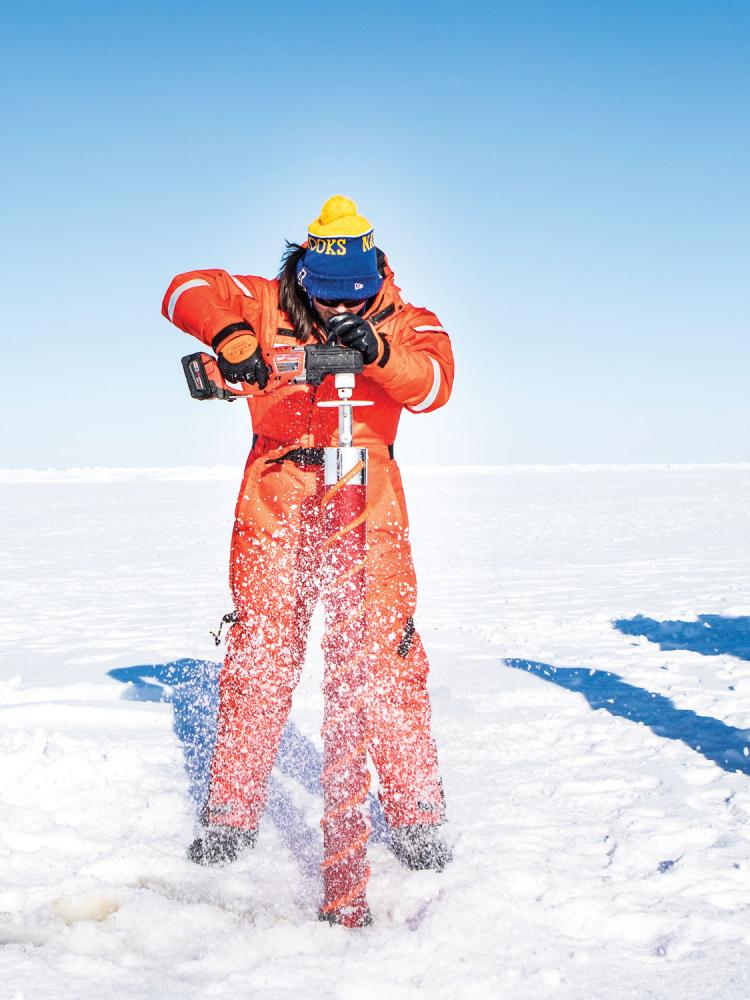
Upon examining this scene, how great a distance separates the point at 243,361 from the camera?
2160mm

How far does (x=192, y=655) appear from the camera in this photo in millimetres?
5465

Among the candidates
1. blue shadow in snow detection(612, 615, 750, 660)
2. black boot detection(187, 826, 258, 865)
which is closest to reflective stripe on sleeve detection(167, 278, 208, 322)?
black boot detection(187, 826, 258, 865)

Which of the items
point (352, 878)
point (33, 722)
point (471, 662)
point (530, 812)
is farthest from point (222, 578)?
point (352, 878)

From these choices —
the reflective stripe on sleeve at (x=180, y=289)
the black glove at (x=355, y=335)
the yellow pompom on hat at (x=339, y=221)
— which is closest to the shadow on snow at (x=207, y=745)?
the black glove at (x=355, y=335)

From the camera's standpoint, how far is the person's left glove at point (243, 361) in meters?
2.16

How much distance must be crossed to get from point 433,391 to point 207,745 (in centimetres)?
209

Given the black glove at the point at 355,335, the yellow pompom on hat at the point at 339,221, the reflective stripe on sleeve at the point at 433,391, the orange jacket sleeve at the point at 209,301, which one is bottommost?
the reflective stripe on sleeve at the point at 433,391

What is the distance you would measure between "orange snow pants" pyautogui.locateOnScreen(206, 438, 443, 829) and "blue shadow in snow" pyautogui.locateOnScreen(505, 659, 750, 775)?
5.05 feet

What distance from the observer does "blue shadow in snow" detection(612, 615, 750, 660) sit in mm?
5395

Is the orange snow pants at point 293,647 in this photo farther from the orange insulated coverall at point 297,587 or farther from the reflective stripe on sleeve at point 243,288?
the reflective stripe on sleeve at point 243,288

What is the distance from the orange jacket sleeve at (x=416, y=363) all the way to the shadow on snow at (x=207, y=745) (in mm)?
1474

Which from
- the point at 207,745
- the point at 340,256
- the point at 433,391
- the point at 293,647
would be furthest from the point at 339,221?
the point at 207,745

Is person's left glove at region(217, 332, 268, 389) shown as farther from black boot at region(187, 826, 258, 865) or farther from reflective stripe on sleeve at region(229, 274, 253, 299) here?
black boot at region(187, 826, 258, 865)

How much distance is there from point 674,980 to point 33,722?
3.09 metres
